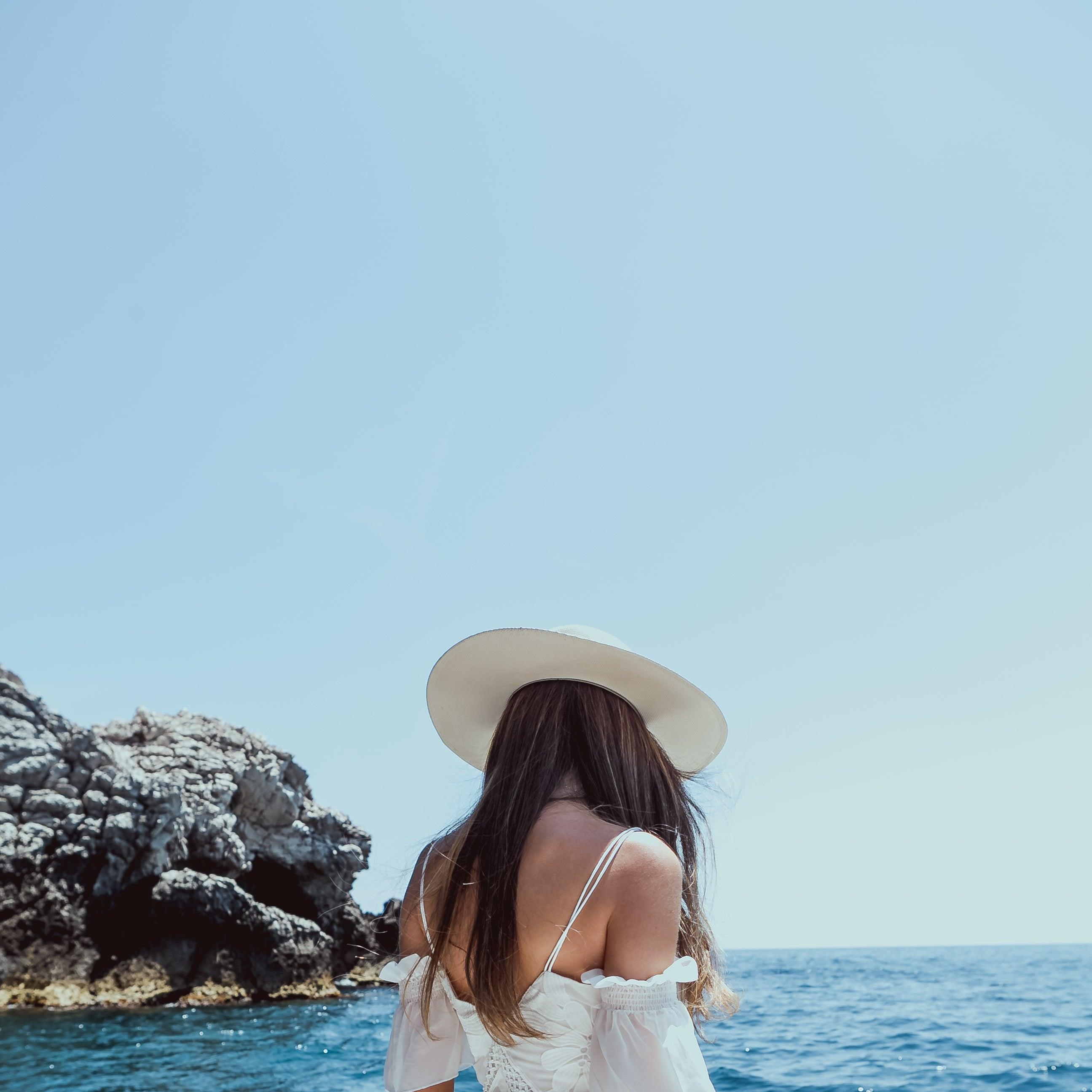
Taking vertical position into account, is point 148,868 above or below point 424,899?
above

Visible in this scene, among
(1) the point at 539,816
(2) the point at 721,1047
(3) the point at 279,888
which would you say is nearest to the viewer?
(1) the point at 539,816

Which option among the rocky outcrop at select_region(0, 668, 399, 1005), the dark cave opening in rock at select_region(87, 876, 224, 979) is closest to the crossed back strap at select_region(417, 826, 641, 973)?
the rocky outcrop at select_region(0, 668, 399, 1005)

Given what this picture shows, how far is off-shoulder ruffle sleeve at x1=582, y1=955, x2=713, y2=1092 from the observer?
4.53 feet

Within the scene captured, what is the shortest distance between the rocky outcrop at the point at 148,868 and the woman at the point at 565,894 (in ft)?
56.7

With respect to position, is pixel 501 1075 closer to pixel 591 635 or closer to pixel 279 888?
pixel 591 635

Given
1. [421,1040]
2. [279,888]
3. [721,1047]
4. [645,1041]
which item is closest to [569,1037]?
[645,1041]

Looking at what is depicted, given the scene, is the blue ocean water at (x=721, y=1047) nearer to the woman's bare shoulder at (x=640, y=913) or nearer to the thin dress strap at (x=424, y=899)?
the thin dress strap at (x=424, y=899)

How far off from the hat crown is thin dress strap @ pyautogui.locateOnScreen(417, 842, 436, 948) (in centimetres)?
57

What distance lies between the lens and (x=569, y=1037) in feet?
5.05

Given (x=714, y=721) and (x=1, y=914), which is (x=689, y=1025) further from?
(x=1, y=914)

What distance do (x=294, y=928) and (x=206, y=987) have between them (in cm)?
246

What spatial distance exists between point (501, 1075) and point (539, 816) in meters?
0.52

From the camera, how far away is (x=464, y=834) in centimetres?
176

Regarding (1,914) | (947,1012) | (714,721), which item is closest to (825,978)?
(947,1012)
